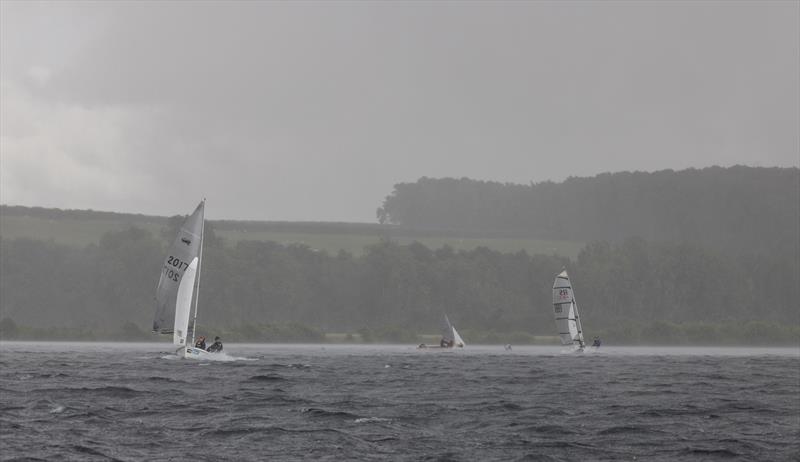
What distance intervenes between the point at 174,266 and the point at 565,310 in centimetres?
5148

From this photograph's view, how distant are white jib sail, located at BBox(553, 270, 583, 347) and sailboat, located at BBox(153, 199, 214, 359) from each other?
47982mm

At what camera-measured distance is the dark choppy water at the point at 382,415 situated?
116ft

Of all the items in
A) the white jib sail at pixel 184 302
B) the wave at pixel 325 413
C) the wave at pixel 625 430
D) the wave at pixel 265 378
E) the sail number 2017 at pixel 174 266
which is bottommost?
the wave at pixel 625 430

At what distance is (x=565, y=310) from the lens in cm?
12425

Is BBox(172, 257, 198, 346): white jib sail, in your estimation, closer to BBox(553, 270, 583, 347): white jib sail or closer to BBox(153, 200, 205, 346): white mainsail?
BBox(153, 200, 205, 346): white mainsail

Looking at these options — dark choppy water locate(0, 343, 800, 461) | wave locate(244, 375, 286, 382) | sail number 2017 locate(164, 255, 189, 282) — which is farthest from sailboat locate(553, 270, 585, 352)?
wave locate(244, 375, 286, 382)

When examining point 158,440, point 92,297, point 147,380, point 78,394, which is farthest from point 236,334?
point 158,440

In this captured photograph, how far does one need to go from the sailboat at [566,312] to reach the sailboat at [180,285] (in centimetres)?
4798

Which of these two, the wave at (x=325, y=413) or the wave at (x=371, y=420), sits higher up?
the wave at (x=325, y=413)

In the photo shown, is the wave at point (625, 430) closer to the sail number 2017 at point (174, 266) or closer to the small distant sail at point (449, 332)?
the sail number 2017 at point (174, 266)

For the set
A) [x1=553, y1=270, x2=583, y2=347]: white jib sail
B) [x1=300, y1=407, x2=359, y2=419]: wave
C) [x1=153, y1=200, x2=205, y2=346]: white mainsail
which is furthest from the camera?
[x1=553, y1=270, x2=583, y2=347]: white jib sail

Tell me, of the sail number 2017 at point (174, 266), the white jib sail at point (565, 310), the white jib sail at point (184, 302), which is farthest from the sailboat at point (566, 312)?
the sail number 2017 at point (174, 266)

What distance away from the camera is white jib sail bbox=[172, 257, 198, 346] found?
86.9 metres

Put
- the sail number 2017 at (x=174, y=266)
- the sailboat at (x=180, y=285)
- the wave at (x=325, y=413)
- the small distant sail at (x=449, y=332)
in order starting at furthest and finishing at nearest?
the small distant sail at (x=449, y=332) → the sail number 2017 at (x=174, y=266) → the sailboat at (x=180, y=285) → the wave at (x=325, y=413)
